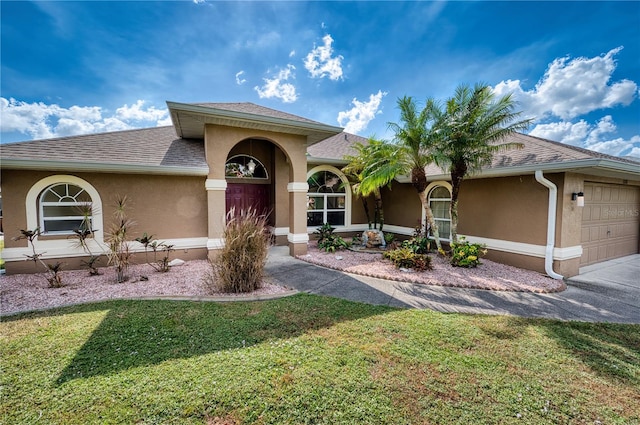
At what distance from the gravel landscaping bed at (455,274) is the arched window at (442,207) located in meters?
2.02

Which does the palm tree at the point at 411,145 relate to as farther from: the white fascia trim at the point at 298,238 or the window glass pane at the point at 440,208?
the white fascia trim at the point at 298,238

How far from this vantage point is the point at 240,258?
559 cm

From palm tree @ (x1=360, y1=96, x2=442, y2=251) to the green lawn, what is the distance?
16.2ft

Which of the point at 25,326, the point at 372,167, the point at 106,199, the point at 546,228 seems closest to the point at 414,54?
the point at 372,167

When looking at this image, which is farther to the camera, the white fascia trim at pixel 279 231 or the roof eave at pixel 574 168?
the white fascia trim at pixel 279 231

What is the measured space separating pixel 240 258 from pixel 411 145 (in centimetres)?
624

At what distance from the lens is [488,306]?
17.1 feet

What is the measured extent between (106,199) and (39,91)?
5246 millimetres

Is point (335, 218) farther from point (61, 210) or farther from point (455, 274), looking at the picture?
point (61, 210)

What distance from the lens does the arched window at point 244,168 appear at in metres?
10.3

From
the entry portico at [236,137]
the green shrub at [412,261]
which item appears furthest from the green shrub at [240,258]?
the green shrub at [412,261]

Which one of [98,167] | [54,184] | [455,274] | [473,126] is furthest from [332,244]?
[54,184]

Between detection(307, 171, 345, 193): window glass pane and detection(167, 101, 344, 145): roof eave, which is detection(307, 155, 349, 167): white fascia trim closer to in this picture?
detection(307, 171, 345, 193): window glass pane

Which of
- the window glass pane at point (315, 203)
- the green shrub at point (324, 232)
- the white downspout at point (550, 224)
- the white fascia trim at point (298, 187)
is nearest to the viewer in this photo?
the white downspout at point (550, 224)
